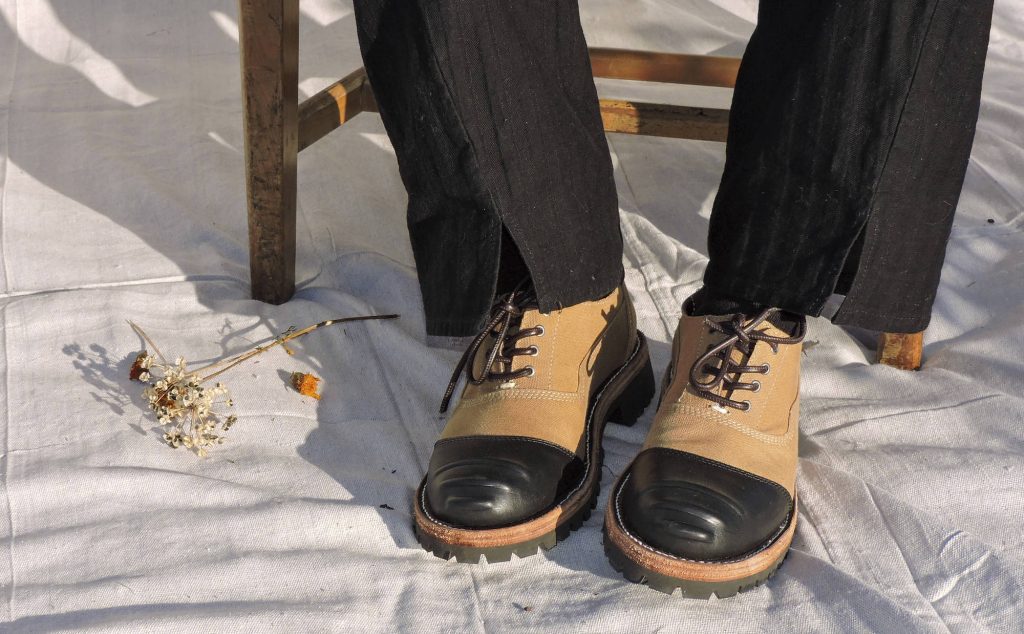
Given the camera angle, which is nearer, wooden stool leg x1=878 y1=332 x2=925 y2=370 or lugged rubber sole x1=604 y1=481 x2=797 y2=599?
lugged rubber sole x1=604 y1=481 x2=797 y2=599

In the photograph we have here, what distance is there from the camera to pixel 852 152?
0.64 metres

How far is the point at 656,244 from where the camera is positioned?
1.13 meters

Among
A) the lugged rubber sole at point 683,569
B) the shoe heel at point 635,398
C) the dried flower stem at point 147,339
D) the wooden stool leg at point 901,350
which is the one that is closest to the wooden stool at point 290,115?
the wooden stool leg at point 901,350

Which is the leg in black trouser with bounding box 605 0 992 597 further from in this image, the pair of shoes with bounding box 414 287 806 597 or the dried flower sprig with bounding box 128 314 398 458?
the dried flower sprig with bounding box 128 314 398 458

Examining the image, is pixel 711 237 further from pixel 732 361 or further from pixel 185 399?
pixel 185 399

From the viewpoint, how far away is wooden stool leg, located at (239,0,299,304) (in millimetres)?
863

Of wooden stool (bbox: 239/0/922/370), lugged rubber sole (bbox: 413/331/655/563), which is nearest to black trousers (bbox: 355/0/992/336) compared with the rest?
lugged rubber sole (bbox: 413/331/655/563)

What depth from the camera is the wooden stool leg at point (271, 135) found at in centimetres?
86

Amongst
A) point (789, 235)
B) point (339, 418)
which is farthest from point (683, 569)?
point (339, 418)

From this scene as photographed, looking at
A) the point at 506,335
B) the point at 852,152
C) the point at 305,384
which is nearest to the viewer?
the point at 852,152

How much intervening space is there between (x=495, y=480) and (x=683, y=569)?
146 millimetres

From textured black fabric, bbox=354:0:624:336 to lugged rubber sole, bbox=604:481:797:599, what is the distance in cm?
19

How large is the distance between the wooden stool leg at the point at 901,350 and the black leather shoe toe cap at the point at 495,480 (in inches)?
15.6

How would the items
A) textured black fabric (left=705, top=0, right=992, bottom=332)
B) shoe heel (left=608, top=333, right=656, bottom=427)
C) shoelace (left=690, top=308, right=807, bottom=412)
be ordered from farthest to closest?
1. shoe heel (left=608, top=333, right=656, bottom=427)
2. shoelace (left=690, top=308, right=807, bottom=412)
3. textured black fabric (left=705, top=0, right=992, bottom=332)
